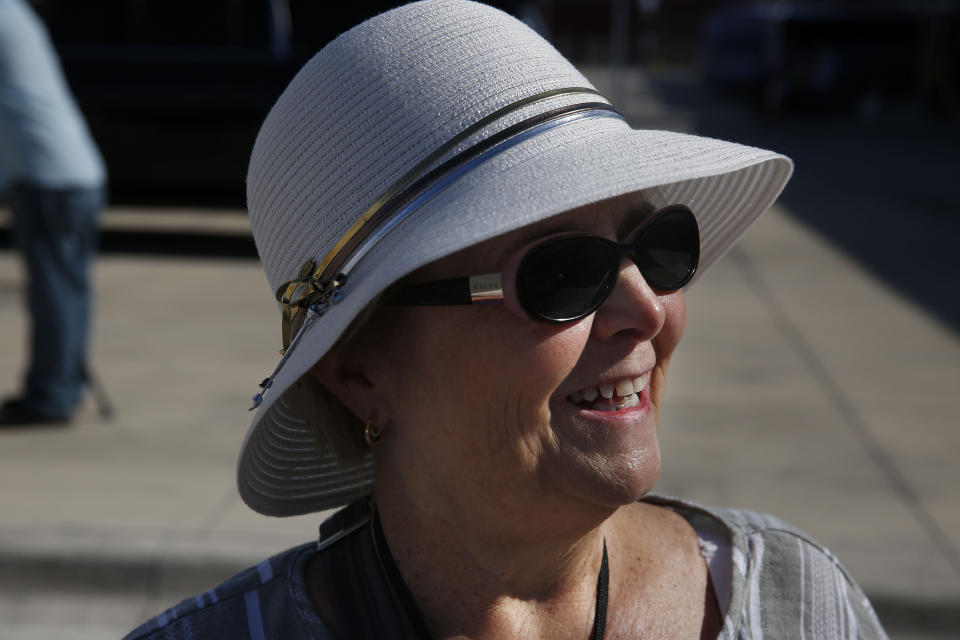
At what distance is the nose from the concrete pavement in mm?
2846

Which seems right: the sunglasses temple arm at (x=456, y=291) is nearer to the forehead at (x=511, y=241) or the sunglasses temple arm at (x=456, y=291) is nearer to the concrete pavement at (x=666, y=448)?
the forehead at (x=511, y=241)

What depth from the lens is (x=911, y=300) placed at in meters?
8.56

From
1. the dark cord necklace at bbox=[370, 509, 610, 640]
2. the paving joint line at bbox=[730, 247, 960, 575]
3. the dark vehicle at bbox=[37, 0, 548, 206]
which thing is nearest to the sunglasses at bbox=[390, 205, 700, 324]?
the dark cord necklace at bbox=[370, 509, 610, 640]

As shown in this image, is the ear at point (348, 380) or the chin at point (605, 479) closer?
the chin at point (605, 479)

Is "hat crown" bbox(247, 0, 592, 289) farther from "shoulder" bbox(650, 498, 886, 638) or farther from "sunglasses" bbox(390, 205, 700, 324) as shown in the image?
"shoulder" bbox(650, 498, 886, 638)

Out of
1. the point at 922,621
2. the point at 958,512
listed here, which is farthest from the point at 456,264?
the point at 958,512

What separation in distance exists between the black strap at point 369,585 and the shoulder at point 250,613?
0.05 metres

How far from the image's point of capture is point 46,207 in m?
5.24

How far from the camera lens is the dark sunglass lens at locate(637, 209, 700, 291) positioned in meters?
1.46

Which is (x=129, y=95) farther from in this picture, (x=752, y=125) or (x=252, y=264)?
(x=752, y=125)

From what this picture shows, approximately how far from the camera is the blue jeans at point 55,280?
5.26 metres

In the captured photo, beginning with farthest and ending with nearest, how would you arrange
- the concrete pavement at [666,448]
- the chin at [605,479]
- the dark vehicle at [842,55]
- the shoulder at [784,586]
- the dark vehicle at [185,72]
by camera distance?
the dark vehicle at [842,55] → the dark vehicle at [185,72] → the concrete pavement at [666,448] → the shoulder at [784,586] → the chin at [605,479]

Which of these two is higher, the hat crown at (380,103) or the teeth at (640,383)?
the hat crown at (380,103)

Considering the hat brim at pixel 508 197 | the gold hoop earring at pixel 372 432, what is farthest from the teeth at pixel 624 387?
the gold hoop earring at pixel 372 432
